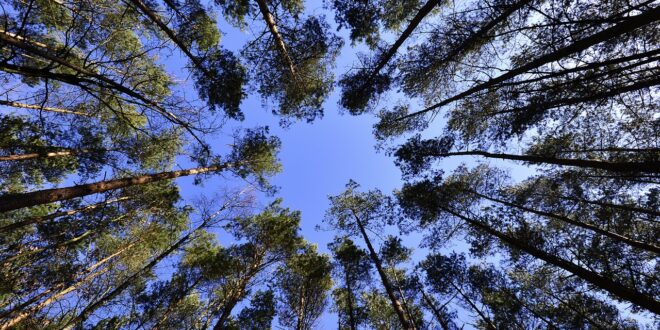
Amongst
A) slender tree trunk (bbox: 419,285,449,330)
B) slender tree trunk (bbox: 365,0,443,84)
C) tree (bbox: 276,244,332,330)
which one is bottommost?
slender tree trunk (bbox: 419,285,449,330)

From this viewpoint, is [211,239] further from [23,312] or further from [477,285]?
[477,285]

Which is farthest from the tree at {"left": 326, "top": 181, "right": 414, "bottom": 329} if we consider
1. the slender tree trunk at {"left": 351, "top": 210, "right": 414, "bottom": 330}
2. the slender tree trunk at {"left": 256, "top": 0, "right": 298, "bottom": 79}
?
the slender tree trunk at {"left": 256, "top": 0, "right": 298, "bottom": 79}

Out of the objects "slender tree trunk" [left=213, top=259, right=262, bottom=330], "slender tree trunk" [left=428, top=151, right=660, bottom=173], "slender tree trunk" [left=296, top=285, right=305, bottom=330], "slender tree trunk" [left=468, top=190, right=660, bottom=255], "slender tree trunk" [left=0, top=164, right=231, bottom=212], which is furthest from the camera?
"slender tree trunk" [left=296, top=285, right=305, bottom=330]

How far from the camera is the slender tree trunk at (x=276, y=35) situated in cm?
829

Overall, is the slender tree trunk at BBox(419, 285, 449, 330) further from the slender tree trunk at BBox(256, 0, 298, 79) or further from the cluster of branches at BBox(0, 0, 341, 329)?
the slender tree trunk at BBox(256, 0, 298, 79)

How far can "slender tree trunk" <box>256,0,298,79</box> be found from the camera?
8294 mm

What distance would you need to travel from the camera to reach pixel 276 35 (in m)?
9.16

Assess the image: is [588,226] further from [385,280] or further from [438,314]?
[385,280]

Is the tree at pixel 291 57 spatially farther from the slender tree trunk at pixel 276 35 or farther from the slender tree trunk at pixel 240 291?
the slender tree trunk at pixel 240 291

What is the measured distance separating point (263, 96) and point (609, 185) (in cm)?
1215

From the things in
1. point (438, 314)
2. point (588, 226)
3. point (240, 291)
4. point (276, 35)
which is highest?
point (276, 35)

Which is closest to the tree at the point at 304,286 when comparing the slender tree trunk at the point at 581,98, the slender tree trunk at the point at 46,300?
the slender tree trunk at the point at 46,300

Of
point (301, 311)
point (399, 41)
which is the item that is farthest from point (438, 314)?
point (399, 41)

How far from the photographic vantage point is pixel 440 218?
12.9 metres
